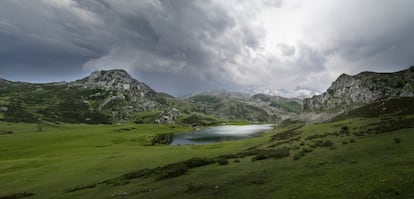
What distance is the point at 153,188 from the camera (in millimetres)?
31156

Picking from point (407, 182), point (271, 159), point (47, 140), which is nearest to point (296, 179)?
point (407, 182)

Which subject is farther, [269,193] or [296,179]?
[296,179]

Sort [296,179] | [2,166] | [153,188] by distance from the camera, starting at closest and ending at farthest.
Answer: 1. [296,179]
2. [153,188]
3. [2,166]

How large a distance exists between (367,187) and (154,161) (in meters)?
44.5

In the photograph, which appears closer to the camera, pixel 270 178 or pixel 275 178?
pixel 275 178

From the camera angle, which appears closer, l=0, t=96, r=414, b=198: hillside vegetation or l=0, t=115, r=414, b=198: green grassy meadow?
l=0, t=115, r=414, b=198: green grassy meadow

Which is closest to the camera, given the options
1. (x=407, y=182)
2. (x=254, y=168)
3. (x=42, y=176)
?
(x=407, y=182)

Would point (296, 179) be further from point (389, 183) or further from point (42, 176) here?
point (42, 176)

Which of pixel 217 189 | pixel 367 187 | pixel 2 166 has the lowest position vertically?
pixel 2 166

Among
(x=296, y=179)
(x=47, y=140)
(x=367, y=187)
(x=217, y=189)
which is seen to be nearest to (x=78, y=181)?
(x=217, y=189)

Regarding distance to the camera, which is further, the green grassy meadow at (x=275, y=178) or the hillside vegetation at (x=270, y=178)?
the hillside vegetation at (x=270, y=178)

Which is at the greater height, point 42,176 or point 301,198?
point 301,198

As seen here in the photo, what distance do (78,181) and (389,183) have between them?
41.9 m

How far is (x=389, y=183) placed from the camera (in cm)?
1997
